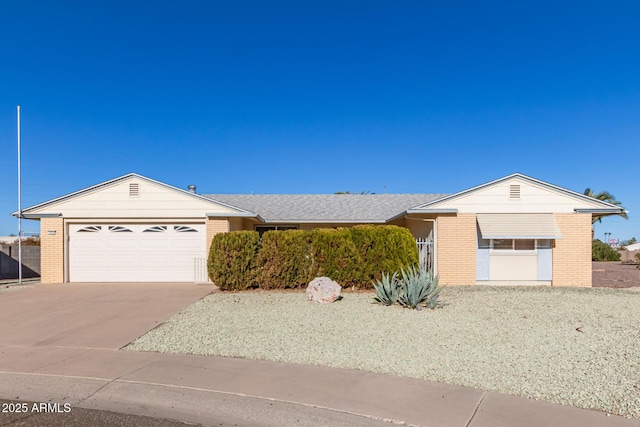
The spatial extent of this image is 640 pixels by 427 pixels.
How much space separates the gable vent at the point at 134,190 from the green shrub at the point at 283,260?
5.89 m

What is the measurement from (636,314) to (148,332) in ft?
33.5

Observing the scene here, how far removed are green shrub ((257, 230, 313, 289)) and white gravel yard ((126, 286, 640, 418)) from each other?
191cm

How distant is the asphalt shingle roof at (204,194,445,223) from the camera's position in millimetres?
18875

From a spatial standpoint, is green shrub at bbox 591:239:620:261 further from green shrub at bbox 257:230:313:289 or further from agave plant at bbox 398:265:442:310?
agave plant at bbox 398:265:442:310

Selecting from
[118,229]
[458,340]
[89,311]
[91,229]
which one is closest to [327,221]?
[118,229]

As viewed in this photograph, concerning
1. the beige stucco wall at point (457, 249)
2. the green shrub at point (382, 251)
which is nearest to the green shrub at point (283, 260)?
the green shrub at point (382, 251)

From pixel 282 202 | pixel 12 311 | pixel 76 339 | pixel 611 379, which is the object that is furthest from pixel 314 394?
pixel 282 202

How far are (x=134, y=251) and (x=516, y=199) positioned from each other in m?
14.3

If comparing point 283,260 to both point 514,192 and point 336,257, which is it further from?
point 514,192

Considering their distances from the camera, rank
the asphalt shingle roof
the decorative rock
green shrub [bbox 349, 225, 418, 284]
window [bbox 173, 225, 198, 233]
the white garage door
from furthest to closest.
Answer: the asphalt shingle roof → window [bbox 173, 225, 198, 233] → the white garage door → green shrub [bbox 349, 225, 418, 284] → the decorative rock

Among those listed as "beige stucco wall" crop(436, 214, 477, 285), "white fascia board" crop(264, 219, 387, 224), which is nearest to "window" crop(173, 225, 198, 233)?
"white fascia board" crop(264, 219, 387, 224)

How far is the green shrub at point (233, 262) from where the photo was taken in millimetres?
12922

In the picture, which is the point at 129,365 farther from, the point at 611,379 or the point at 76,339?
the point at 611,379

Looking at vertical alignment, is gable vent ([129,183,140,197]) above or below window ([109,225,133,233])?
above
